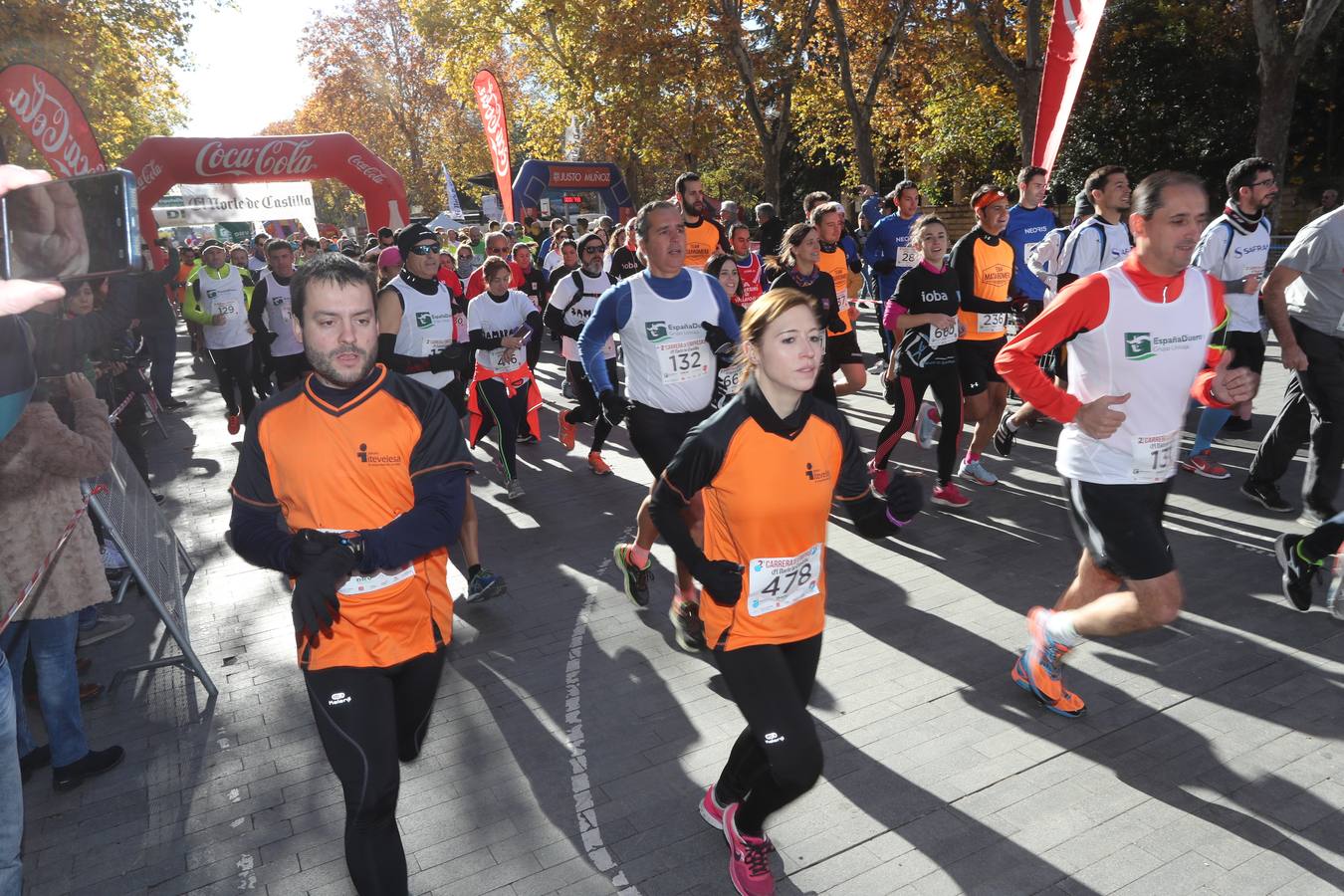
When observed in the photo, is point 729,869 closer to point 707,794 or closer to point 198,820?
point 707,794

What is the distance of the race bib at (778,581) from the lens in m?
2.86

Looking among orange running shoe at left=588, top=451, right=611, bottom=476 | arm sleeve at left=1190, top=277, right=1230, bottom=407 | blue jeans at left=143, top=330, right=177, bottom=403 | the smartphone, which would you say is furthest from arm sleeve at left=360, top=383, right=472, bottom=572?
blue jeans at left=143, top=330, right=177, bottom=403

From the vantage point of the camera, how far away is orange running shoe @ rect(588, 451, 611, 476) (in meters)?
8.53

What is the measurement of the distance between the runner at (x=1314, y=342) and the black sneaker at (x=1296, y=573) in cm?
129

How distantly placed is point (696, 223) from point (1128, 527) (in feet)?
24.0

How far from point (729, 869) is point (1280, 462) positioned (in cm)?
501

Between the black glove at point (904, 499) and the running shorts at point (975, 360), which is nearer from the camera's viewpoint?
the black glove at point (904, 499)

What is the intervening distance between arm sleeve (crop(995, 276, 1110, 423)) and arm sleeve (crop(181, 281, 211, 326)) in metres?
9.72

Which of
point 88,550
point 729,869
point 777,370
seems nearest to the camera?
point 777,370

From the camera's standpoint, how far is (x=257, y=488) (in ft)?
8.77

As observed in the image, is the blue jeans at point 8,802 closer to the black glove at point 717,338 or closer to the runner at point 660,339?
the runner at point 660,339

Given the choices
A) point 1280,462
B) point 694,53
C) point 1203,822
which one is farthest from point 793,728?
point 694,53

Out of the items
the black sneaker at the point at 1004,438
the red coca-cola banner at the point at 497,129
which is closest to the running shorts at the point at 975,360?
the black sneaker at the point at 1004,438

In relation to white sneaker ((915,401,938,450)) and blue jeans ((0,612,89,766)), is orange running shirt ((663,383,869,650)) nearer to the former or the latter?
blue jeans ((0,612,89,766))
